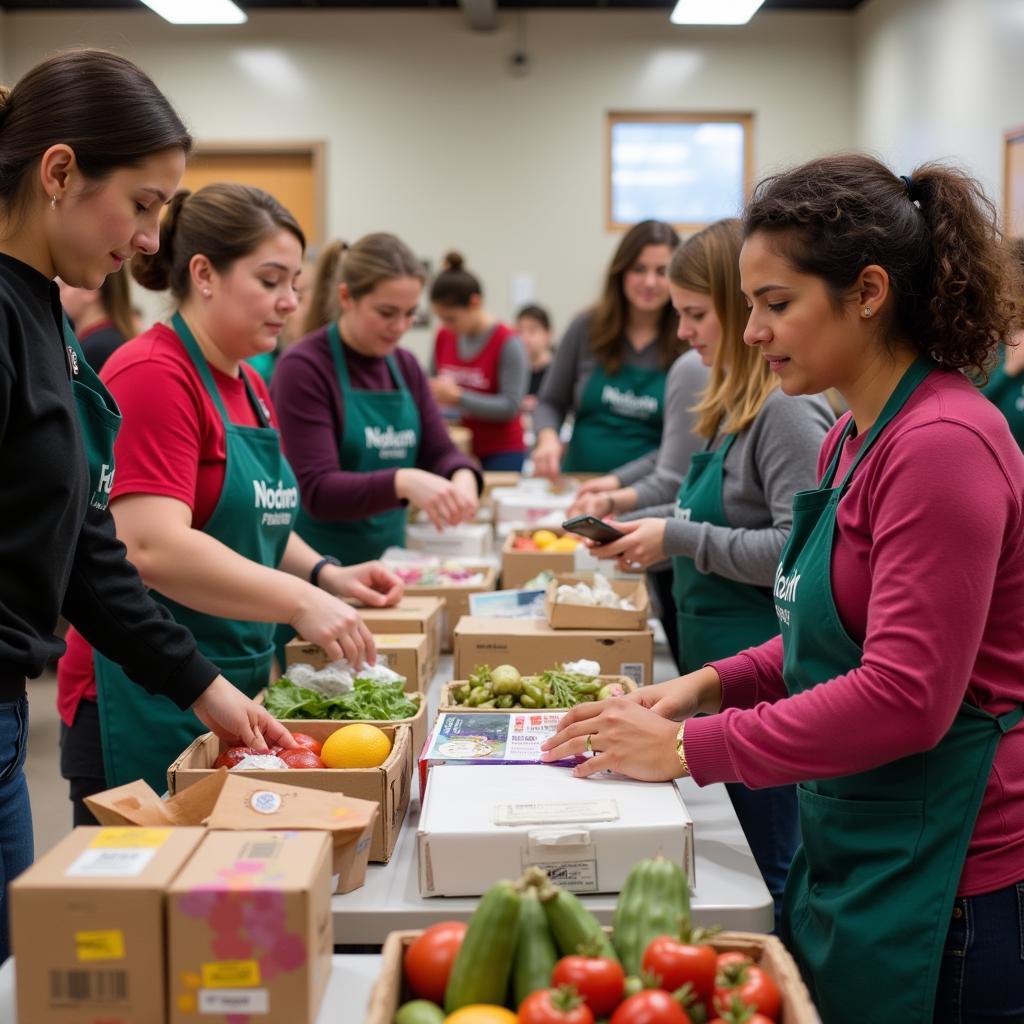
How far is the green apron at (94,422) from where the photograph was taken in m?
1.62

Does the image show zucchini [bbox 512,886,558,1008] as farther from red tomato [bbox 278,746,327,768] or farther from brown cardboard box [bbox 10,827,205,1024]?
red tomato [bbox 278,746,327,768]

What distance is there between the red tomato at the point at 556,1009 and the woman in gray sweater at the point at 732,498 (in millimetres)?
1225

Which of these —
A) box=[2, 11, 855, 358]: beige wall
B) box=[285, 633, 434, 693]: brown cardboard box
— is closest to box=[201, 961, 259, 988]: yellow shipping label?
box=[285, 633, 434, 693]: brown cardboard box

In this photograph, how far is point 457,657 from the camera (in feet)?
7.39

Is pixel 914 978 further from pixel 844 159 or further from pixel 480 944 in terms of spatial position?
pixel 844 159

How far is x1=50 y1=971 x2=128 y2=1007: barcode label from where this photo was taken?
106 centimetres

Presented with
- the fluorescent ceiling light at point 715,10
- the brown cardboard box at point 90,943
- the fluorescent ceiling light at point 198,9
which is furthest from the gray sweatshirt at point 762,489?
the fluorescent ceiling light at point 198,9

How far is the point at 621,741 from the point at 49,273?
97 cm

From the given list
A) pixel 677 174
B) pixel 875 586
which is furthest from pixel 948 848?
pixel 677 174

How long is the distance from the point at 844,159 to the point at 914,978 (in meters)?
1.01

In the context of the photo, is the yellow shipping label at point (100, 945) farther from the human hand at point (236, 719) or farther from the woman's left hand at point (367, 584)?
the woman's left hand at point (367, 584)

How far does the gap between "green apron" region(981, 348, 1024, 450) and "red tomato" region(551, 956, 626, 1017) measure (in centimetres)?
359

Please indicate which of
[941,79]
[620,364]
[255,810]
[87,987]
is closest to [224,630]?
[255,810]

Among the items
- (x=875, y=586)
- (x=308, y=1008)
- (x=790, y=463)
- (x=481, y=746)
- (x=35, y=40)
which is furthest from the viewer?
(x=35, y=40)
